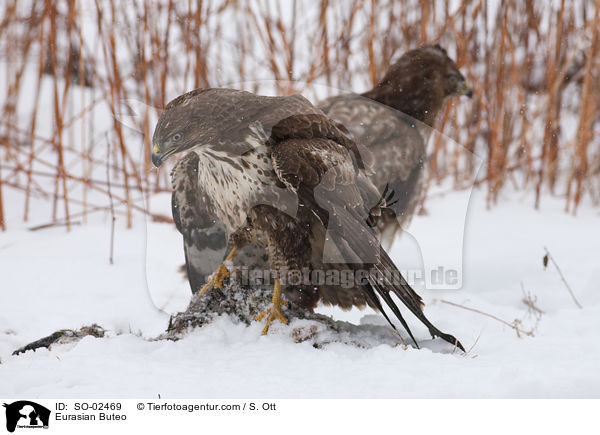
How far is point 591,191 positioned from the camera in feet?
17.5

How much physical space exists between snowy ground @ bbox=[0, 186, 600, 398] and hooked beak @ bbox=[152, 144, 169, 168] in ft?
2.31

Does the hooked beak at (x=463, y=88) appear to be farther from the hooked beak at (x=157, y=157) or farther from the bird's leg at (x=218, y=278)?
the hooked beak at (x=157, y=157)

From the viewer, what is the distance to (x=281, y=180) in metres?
1.88

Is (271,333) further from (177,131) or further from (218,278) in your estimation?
(177,131)

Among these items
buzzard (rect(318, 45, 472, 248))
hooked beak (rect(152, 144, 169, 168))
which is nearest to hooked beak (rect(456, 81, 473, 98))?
buzzard (rect(318, 45, 472, 248))

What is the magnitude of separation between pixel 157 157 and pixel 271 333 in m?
0.92

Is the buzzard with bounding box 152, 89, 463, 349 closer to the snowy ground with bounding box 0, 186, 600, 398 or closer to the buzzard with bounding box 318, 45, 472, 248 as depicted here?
the snowy ground with bounding box 0, 186, 600, 398

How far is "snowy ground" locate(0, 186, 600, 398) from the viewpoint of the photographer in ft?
6.00

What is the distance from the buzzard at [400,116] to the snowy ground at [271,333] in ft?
0.88

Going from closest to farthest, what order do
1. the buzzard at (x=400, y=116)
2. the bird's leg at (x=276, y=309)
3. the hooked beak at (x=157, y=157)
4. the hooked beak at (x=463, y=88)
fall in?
the hooked beak at (x=157, y=157)
the bird's leg at (x=276, y=309)
the buzzard at (x=400, y=116)
the hooked beak at (x=463, y=88)

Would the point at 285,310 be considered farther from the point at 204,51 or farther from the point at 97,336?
the point at 204,51

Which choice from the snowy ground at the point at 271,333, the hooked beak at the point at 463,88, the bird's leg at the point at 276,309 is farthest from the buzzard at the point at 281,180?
the hooked beak at the point at 463,88

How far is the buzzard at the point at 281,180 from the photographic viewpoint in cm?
187
